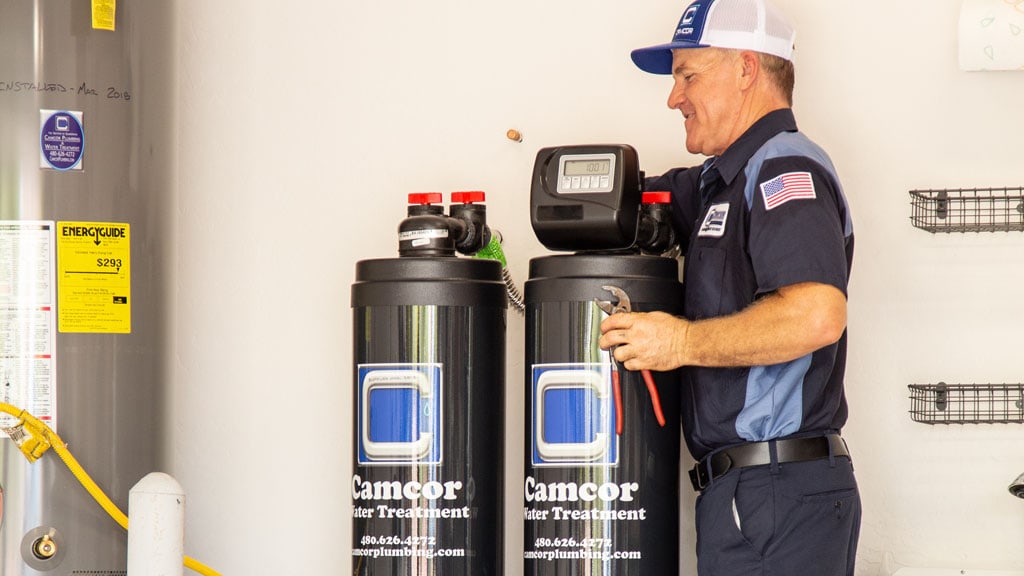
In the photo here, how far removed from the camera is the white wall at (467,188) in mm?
2652

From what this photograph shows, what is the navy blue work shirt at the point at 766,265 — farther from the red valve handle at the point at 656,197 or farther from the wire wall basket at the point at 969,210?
the wire wall basket at the point at 969,210

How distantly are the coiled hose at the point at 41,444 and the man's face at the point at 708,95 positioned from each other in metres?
1.41

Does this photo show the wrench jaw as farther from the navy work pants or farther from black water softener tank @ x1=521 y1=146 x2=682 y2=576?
the navy work pants

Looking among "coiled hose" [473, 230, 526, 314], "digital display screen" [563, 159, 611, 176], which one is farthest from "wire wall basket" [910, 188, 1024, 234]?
"coiled hose" [473, 230, 526, 314]

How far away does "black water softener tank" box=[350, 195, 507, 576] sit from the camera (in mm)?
2334

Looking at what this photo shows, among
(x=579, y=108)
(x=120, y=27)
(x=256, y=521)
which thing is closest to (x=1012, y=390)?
(x=579, y=108)

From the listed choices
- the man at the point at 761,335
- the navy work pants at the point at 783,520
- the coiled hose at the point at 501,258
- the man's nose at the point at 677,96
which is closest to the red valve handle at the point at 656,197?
the man at the point at 761,335

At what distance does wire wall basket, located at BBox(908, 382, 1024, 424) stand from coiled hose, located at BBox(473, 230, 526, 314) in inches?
33.1

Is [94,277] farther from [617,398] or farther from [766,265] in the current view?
[766,265]

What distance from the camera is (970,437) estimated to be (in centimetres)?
263

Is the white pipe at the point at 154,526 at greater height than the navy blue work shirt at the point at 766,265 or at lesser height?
lesser

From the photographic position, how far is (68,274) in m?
2.64

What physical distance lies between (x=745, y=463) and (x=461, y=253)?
0.70m

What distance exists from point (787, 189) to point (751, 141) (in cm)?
19
